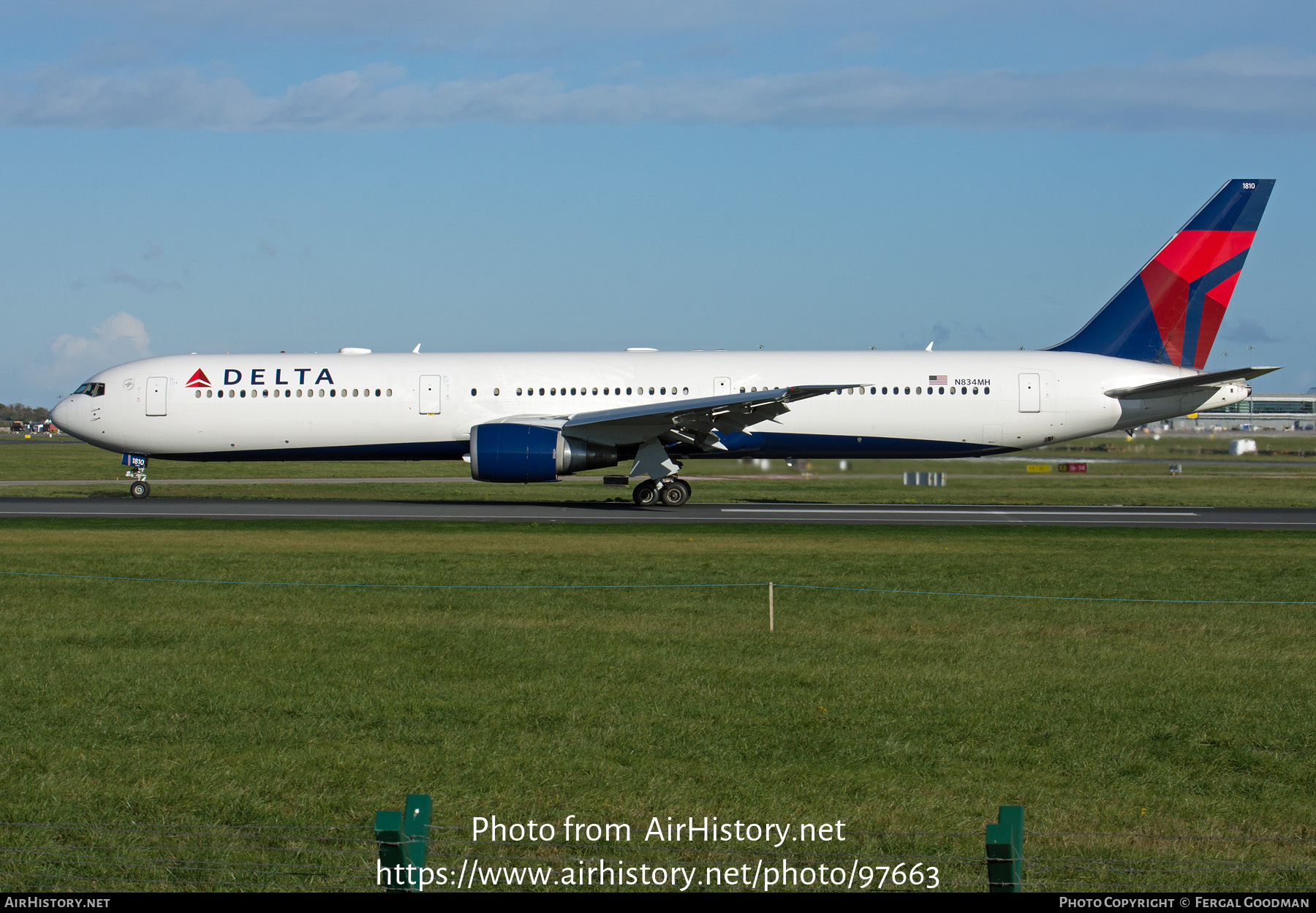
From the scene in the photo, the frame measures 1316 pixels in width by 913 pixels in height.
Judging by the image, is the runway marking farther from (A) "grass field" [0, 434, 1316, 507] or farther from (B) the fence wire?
(B) the fence wire

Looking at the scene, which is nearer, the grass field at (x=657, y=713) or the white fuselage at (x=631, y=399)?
the grass field at (x=657, y=713)

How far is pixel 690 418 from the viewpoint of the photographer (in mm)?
29047

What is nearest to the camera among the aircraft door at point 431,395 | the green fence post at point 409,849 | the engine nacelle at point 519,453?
the green fence post at point 409,849

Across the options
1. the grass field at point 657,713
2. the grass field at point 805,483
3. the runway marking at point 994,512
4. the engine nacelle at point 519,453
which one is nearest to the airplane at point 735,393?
the engine nacelle at point 519,453

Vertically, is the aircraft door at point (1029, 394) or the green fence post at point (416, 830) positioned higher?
the aircraft door at point (1029, 394)

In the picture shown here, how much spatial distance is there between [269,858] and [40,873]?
1119mm

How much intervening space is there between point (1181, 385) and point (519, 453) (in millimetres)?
17283

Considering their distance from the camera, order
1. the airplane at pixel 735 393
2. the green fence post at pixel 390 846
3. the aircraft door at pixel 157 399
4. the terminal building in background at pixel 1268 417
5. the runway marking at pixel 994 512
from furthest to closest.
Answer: the terminal building in background at pixel 1268 417
the aircraft door at pixel 157 399
the airplane at pixel 735 393
the runway marking at pixel 994 512
the green fence post at pixel 390 846

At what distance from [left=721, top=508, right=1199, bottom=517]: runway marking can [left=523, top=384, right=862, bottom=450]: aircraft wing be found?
7.04 feet

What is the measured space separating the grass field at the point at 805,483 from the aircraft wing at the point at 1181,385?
4306 millimetres

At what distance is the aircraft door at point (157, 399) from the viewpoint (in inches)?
1264

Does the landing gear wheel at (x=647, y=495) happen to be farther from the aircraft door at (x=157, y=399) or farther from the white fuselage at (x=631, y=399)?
the aircraft door at (x=157, y=399)

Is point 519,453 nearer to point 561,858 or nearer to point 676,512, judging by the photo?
point 676,512

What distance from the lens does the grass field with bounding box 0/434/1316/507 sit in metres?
35.7
